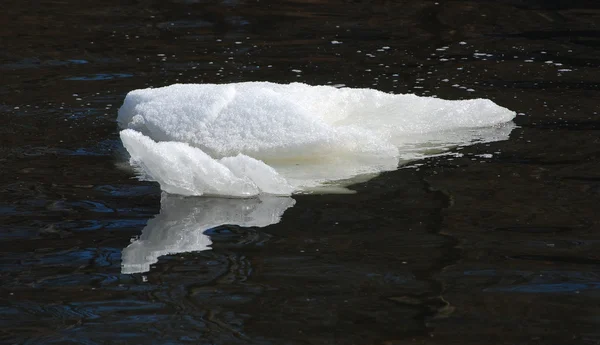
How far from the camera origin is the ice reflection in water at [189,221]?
3.79 metres

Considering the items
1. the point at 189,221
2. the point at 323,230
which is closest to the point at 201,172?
the point at 189,221

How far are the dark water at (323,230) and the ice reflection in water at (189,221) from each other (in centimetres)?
1

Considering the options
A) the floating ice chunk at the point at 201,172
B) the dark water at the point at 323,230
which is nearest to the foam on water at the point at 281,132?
the floating ice chunk at the point at 201,172

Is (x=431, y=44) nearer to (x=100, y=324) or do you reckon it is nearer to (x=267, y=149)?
(x=267, y=149)

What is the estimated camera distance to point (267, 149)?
4855mm

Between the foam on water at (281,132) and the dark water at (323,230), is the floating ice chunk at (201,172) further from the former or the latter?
the dark water at (323,230)

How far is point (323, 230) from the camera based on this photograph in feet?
13.1

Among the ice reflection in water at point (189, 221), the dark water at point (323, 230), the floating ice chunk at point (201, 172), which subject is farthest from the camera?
the floating ice chunk at point (201, 172)

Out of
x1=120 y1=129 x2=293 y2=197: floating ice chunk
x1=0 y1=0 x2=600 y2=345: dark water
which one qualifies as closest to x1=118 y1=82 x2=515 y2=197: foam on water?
x1=120 y1=129 x2=293 y2=197: floating ice chunk

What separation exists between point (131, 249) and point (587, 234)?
1.74 metres

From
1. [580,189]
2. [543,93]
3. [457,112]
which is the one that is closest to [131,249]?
[580,189]

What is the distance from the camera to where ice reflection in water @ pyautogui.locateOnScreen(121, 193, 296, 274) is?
12.5 feet

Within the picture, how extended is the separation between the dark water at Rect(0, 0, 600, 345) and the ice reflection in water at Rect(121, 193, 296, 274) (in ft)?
0.05

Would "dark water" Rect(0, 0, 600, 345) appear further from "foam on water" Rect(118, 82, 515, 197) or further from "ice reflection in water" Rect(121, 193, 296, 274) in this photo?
"foam on water" Rect(118, 82, 515, 197)
